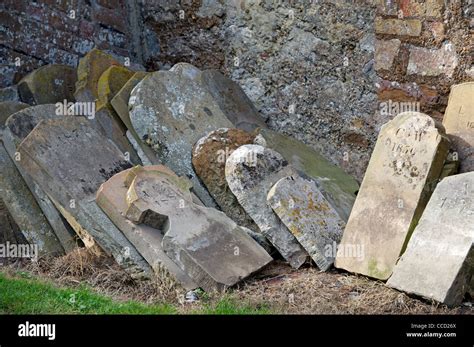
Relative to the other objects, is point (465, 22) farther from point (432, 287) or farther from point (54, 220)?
point (54, 220)

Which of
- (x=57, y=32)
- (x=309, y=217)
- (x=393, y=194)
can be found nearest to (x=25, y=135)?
(x=57, y=32)

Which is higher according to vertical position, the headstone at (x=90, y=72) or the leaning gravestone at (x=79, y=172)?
the headstone at (x=90, y=72)

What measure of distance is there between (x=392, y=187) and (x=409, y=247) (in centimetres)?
49

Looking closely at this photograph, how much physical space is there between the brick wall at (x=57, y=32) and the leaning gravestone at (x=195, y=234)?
197cm

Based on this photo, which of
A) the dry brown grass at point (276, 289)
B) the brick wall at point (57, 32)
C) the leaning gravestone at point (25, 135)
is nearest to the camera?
the dry brown grass at point (276, 289)

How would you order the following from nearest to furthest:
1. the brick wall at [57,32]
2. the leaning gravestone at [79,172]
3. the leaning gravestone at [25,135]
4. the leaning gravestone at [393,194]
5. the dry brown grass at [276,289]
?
1. the dry brown grass at [276,289]
2. the leaning gravestone at [393,194]
3. the leaning gravestone at [79,172]
4. the leaning gravestone at [25,135]
5. the brick wall at [57,32]

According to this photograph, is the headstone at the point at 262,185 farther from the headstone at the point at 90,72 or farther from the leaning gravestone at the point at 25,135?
the headstone at the point at 90,72

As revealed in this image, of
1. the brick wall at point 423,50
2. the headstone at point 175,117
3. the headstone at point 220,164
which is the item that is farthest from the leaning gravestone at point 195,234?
the brick wall at point 423,50

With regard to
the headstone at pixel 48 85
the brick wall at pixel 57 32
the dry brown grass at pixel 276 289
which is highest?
the brick wall at pixel 57 32

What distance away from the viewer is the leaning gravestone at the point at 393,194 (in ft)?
19.2

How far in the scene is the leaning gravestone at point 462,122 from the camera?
6.11m

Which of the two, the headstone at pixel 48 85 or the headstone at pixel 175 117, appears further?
the headstone at pixel 48 85

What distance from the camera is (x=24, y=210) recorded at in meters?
6.38

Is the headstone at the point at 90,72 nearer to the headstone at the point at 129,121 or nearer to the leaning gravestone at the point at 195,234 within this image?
the headstone at the point at 129,121
